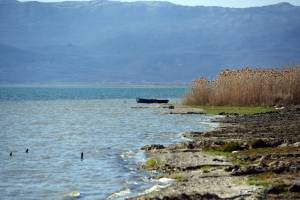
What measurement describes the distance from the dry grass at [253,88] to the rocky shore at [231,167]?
24734mm

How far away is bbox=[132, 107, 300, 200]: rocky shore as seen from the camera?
1694cm

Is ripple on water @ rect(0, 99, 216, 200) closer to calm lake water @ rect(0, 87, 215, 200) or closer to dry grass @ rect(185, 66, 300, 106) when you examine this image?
calm lake water @ rect(0, 87, 215, 200)

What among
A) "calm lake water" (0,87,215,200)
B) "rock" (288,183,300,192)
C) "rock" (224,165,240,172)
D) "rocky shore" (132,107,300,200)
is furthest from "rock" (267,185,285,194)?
"calm lake water" (0,87,215,200)

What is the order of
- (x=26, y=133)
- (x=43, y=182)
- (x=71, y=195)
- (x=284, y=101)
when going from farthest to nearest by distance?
1. (x=284, y=101)
2. (x=26, y=133)
3. (x=43, y=182)
4. (x=71, y=195)

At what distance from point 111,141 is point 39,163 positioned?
9540mm

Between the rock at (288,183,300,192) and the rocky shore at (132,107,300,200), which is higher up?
the rock at (288,183,300,192)

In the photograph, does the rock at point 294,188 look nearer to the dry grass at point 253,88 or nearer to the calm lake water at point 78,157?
the calm lake water at point 78,157

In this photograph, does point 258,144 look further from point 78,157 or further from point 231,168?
point 78,157

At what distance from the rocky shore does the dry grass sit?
2473 centimetres

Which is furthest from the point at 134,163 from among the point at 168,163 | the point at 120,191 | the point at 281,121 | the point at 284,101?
the point at 284,101

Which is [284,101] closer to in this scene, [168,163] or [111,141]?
[111,141]

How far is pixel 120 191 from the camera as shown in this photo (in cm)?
1969

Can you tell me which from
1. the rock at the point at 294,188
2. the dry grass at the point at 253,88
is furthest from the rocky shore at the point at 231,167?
the dry grass at the point at 253,88

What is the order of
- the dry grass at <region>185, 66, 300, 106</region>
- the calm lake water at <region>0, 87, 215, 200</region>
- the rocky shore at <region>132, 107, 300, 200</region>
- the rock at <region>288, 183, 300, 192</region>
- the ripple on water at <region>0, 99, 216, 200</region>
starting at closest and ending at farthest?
the rock at <region>288, 183, 300, 192</region> → the rocky shore at <region>132, 107, 300, 200</region> → the calm lake water at <region>0, 87, 215, 200</region> → the ripple on water at <region>0, 99, 216, 200</region> → the dry grass at <region>185, 66, 300, 106</region>
